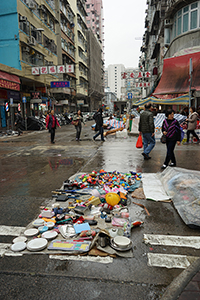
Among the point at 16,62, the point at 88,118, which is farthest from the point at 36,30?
the point at 88,118

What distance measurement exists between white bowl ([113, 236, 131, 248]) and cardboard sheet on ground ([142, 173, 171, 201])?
5.69 feet

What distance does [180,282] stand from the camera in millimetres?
2303

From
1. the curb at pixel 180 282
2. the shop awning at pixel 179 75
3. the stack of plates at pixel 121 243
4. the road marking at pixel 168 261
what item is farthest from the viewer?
the shop awning at pixel 179 75

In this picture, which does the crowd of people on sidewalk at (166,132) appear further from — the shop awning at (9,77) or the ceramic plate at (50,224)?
the shop awning at (9,77)

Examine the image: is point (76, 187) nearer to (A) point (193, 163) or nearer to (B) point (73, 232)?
(B) point (73, 232)


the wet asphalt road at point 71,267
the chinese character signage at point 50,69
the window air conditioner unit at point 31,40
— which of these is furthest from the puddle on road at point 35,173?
the window air conditioner unit at point 31,40

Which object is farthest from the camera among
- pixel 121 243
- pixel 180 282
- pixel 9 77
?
pixel 9 77

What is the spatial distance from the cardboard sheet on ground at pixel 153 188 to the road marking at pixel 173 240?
1.37m

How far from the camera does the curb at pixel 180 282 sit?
2.14 meters

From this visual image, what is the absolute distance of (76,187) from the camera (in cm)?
527

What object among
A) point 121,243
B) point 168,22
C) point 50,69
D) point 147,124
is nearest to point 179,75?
point 168,22

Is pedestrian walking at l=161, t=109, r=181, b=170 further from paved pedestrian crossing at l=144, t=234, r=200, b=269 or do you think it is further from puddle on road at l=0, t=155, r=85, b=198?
paved pedestrian crossing at l=144, t=234, r=200, b=269

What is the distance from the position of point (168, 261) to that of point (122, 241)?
603 mm

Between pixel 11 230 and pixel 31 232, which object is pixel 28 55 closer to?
pixel 11 230
